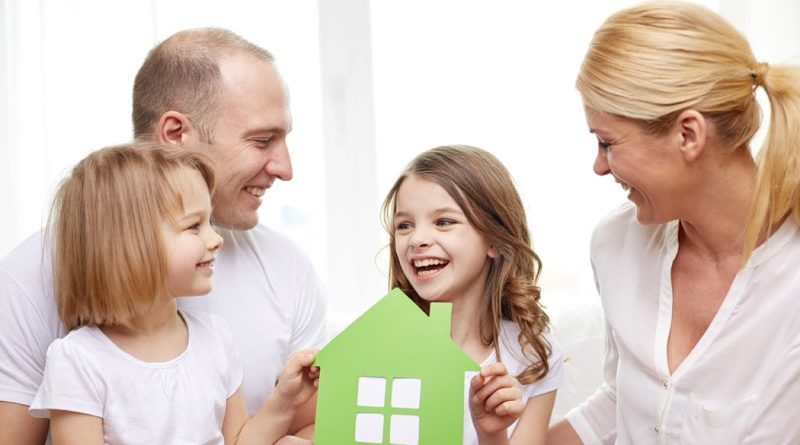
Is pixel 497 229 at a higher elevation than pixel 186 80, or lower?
lower

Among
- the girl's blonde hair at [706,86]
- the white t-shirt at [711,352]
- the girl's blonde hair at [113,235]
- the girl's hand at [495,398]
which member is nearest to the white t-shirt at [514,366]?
the white t-shirt at [711,352]

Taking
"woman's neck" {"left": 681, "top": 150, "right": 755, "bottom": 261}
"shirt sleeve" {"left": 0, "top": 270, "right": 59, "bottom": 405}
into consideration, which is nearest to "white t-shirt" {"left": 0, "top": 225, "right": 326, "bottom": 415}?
"shirt sleeve" {"left": 0, "top": 270, "right": 59, "bottom": 405}

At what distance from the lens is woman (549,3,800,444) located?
5.51ft

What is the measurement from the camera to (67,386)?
60.6 inches

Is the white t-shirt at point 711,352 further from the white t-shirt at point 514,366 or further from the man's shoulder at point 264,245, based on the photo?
the man's shoulder at point 264,245

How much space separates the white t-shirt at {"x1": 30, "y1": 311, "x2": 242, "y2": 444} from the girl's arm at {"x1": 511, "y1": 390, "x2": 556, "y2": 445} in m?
0.58

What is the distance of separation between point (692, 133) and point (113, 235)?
39.9 inches

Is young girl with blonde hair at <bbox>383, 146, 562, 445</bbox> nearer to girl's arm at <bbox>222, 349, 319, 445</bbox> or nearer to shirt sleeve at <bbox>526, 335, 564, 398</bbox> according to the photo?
shirt sleeve at <bbox>526, 335, 564, 398</bbox>

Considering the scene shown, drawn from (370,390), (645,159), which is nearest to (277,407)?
(370,390)

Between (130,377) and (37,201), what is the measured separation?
241cm

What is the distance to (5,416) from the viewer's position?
5.48 ft

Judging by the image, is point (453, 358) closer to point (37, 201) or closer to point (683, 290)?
point (683, 290)

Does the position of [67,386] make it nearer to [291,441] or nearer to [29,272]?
[29,272]

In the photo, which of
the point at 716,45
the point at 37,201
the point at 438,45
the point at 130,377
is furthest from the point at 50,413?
the point at 37,201
